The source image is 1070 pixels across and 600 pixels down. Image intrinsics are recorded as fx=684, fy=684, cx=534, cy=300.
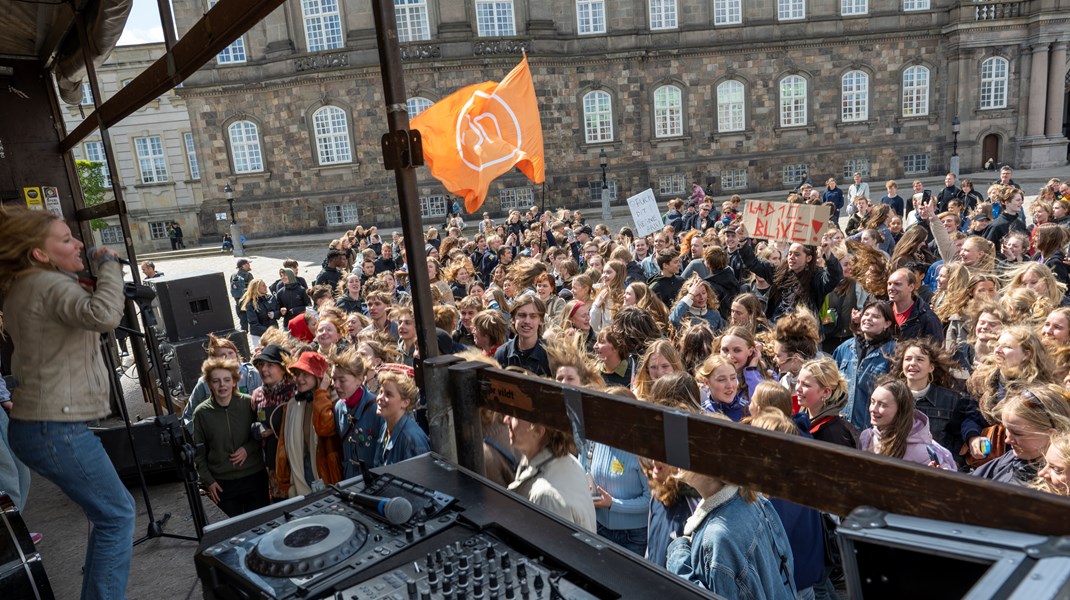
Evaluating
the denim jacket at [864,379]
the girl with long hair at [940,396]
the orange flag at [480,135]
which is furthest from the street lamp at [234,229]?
the girl with long hair at [940,396]

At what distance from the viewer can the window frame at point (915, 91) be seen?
32.4m

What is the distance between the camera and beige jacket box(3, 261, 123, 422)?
2918mm

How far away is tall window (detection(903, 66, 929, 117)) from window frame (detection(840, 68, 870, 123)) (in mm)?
1899

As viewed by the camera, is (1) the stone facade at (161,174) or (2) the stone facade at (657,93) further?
(1) the stone facade at (161,174)

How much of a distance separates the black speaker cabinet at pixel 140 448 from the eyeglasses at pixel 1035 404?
227 inches

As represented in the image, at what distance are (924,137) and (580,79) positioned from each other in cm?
1698

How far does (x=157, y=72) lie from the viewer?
3.57 metres

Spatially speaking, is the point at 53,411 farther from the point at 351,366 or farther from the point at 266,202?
the point at 266,202

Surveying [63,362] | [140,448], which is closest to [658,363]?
[63,362]

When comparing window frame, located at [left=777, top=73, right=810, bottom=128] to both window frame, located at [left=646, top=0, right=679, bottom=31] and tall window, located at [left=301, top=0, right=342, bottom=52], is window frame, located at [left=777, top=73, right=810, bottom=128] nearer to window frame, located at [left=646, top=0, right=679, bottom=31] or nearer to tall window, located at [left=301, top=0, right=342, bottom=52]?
window frame, located at [left=646, top=0, right=679, bottom=31]

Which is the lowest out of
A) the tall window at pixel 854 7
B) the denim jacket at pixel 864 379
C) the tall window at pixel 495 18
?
the denim jacket at pixel 864 379

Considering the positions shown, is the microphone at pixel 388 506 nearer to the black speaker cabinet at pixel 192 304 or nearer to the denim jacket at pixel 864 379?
the denim jacket at pixel 864 379

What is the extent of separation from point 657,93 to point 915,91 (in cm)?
1255

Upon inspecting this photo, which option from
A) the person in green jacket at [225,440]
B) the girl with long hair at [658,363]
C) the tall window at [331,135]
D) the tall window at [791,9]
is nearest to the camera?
the girl with long hair at [658,363]
